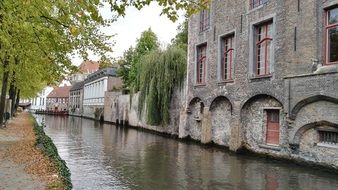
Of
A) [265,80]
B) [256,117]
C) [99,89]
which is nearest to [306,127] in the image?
[265,80]

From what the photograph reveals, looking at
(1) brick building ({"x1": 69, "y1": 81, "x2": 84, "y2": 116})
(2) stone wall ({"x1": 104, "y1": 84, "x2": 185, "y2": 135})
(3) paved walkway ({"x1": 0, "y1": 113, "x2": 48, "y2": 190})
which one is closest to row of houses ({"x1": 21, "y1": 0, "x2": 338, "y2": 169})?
(2) stone wall ({"x1": 104, "y1": 84, "x2": 185, "y2": 135})

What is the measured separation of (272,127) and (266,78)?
1.97 m

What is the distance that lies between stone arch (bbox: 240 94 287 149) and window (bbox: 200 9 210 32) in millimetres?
5948

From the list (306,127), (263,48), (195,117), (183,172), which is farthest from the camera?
(195,117)

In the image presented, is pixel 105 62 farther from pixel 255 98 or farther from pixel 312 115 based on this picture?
pixel 255 98

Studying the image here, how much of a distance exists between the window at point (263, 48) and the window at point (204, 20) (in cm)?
460

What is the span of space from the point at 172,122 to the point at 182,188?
15499 mm

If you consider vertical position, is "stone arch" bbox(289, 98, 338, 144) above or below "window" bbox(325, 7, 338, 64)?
below

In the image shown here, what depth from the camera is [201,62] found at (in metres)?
21.1

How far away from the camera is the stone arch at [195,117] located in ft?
67.9

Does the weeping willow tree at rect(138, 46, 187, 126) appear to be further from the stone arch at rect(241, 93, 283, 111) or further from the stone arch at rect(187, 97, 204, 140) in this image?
the stone arch at rect(241, 93, 283, 111)

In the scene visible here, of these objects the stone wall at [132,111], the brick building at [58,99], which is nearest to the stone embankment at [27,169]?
the stone wall at [132,111]

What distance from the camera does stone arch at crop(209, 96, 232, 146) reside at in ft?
59.5

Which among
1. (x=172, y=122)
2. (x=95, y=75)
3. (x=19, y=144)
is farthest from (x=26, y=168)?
(x=95, y=75)
